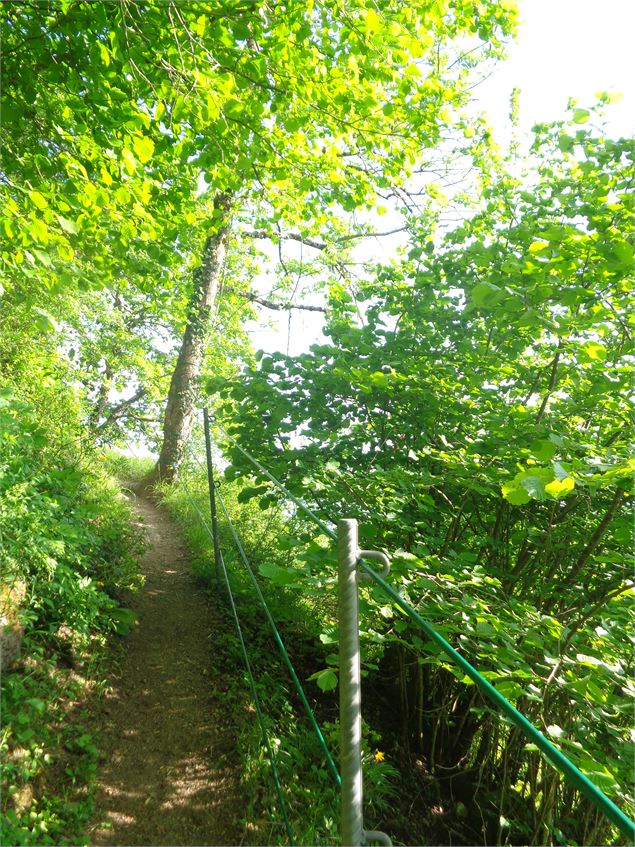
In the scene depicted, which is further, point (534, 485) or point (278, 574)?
point (278, 574)

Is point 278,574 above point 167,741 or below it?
above

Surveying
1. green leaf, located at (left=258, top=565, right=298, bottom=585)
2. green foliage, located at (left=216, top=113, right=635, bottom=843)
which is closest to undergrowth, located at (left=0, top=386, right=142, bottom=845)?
green foliage, located at (left=216, top=113, right=635, bottom=843)

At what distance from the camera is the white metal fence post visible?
1185mm

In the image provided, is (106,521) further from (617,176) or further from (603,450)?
(617,176)

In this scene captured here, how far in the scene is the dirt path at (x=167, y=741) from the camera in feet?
8.87

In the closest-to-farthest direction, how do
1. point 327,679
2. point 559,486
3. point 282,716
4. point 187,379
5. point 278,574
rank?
point 559,486
point 327,679
point 278,574
point 282,716
point 187,379

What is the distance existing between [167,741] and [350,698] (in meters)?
2.72

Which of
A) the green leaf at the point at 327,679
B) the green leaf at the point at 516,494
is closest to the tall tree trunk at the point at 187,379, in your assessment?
the green leaf at the point at 327,679

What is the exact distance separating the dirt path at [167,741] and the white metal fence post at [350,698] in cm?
206

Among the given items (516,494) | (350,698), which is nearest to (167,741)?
(350,698)

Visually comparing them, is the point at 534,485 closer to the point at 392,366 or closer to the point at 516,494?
→ the point at 516,494

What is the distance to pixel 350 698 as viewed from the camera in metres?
1.21

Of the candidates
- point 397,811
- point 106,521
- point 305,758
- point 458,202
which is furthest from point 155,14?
point 397,811

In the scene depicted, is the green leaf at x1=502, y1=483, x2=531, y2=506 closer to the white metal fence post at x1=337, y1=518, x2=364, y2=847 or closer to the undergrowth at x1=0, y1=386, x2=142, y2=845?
the white metal fence post at x1=337, y1=518, x2=364, y2=847
